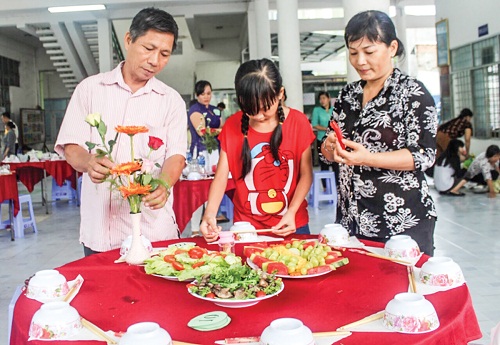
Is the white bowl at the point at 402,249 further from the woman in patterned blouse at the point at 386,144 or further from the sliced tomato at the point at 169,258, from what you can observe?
the sliced tomato at the point at 169,258

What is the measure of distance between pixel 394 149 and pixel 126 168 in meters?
0.96

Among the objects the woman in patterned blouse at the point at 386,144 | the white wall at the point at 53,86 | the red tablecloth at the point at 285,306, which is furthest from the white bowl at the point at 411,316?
the white wall at the point at 53,86

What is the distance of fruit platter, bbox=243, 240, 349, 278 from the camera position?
5.05 feet

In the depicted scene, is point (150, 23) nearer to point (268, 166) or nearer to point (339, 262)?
point (268, 166)

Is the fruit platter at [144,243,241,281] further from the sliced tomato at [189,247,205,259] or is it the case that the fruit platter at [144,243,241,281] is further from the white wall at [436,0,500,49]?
the white wall at [436,0,500,49]

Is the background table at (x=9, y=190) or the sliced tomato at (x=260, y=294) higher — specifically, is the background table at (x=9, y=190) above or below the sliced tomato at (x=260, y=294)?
above

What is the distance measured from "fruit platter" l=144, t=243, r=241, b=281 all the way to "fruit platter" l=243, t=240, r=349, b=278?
9cm

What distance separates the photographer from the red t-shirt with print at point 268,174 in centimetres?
227

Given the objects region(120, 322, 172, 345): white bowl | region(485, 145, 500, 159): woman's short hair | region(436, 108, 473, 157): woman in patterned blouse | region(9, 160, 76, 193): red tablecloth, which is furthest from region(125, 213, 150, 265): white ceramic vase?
region(436, 108, 473, 157): woman in patterned blouse

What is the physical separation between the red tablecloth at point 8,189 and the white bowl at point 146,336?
5904mm

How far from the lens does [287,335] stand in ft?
3.30

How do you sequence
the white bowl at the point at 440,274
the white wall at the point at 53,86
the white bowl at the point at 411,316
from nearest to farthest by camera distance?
the white bowl at the point at 411,316
the white bowl at the point at 440,274
the white wall at the point at 53,86

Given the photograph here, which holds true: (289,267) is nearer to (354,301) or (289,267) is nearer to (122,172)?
(354,301)

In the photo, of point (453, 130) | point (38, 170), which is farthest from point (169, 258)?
point (453, 130)
